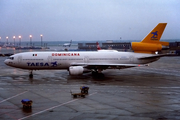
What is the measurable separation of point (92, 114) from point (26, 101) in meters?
5.78

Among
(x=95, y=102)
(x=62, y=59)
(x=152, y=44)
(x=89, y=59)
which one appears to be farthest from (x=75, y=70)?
(x=95, y=102)

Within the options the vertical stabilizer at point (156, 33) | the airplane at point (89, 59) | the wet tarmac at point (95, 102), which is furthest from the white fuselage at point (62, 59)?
the wet tarmac at point (95, 102)

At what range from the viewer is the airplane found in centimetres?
4050

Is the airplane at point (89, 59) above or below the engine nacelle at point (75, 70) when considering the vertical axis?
above

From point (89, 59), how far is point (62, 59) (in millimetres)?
4522

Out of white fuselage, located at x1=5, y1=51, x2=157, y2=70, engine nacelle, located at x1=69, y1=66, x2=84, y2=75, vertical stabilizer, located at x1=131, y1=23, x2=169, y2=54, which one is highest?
vertical stabilizer, located at x1=131, y1=23, x2=169, y2=54

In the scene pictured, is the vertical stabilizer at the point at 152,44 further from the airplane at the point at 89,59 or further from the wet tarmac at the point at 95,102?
the wet tarmac at the point at 95,102

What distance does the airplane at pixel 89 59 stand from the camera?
4050 centimetres

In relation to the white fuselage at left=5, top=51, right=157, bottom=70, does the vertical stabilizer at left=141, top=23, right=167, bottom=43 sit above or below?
above

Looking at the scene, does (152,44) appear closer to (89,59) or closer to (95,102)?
(89,59)

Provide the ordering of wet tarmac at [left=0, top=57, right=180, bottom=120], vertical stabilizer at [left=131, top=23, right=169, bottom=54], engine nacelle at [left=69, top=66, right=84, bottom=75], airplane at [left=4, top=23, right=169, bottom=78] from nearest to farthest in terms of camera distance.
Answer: wet tarmac at [left=0, top=57, right=180, bottom=120]
engine nacelle at [left=69, top=66, right=84, bottom=75]
airplane at [left=4, top=23, right=169, bottom=78]
vertical stabilizer at [left=131, top=23, right=169, bottom=54]

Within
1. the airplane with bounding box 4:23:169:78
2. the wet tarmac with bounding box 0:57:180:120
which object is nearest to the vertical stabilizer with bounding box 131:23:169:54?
the airplane with bounding box 4:23:169:78

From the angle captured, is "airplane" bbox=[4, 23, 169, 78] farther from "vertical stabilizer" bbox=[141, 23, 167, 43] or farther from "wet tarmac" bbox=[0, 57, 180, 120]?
"wet tarmac" bbox=[0, 57, 180, 120]

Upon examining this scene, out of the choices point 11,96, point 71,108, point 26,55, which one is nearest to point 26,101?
point 71,108
